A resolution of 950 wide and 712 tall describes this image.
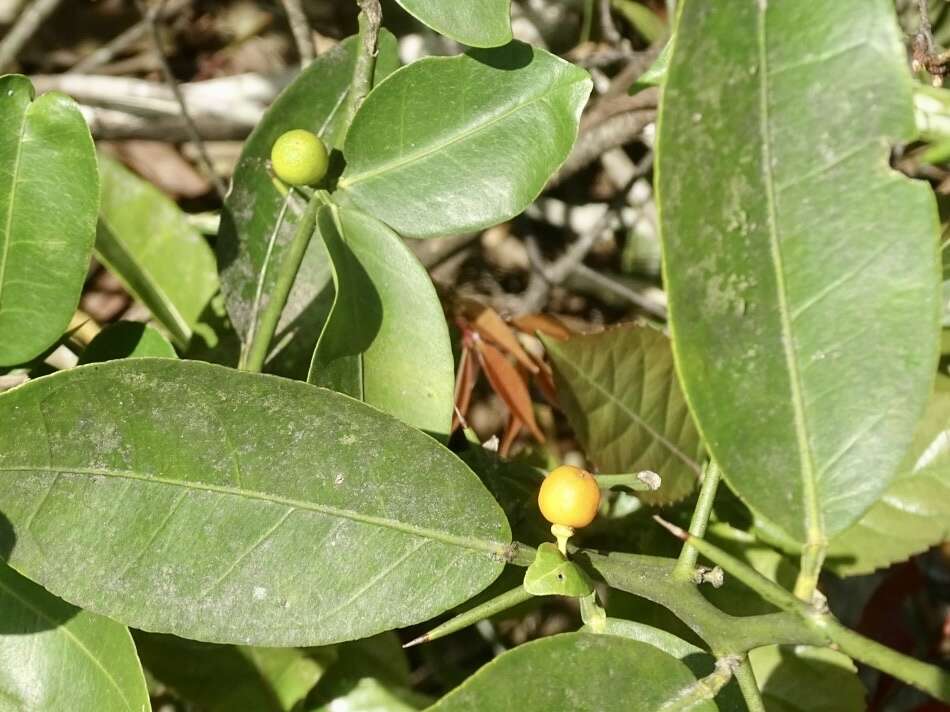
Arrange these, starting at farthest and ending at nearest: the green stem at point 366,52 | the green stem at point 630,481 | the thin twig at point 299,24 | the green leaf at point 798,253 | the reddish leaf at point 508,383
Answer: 1. the thin twig at point 299,24
2. the reddish leaf at point 508,383
3. the green stem at point 366,52
4. the green stem at point 630,481
5. the green leaf at point 798,253

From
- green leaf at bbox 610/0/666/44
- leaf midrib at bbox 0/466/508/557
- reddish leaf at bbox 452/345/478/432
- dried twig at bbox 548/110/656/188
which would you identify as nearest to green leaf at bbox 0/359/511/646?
leaf midrib at bbox 0/466/508/557

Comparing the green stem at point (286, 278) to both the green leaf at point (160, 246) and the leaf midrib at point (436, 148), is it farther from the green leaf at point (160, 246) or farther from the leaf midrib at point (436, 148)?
the green leaf at point (160, 246)

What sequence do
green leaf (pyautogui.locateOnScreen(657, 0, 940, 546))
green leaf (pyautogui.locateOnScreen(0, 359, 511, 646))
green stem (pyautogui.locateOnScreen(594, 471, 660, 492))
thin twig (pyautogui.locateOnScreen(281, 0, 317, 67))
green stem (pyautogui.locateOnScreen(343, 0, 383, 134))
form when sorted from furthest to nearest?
thin twig (pyautogui.locateOnScreen(281, 0, 317, 67))
green stem (pyautogui.locateOnScreen(343, 0, 383, 134))
green stem (pyautogui.locateOnScreen(594, 471, 660, 492))
green leaf (pyautogui.locateOnScreen(0, 359, 511, 646))
green leaf (pyautogui.locateOnScreen(657, 0, 940, 546))

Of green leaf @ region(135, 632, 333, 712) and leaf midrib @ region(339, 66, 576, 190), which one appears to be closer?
leaf midrib @ region(339, 66, 576, 190)

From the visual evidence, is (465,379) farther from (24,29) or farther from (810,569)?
(24,29)

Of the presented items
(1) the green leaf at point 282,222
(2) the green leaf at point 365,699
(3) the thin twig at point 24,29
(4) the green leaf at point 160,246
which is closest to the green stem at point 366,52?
(1) the green leaf at point 282,222

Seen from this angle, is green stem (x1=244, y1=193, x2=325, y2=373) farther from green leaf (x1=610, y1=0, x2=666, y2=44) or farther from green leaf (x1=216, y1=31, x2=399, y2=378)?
green leaf (x1=610, y1=0, x2=666, y2=44)

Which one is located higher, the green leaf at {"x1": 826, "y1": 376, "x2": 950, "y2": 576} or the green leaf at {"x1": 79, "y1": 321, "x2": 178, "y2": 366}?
Answer: the green leaf at {"x1": 79, "y1": 321, "x2": 178, "y2": 366}

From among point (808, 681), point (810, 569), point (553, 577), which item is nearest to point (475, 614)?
point (553, 577)
